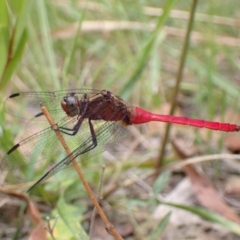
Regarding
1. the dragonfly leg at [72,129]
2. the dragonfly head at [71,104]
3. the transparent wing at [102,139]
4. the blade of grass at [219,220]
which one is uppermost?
the dragonfly head at [71,104]

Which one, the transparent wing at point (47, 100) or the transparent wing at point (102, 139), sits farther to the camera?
the transparent wing at point (47, 100)

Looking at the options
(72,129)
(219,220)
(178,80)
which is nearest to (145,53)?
(178,80)

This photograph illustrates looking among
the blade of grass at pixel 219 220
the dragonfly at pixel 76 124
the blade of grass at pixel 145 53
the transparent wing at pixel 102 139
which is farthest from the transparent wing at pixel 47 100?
the blade of grass at pixel 219 220

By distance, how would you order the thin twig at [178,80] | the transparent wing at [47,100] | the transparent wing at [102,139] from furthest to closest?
1. the thin twig at [178,80]
2. the transparent wing at [47,100]
3. the transparent wing at [102,139]

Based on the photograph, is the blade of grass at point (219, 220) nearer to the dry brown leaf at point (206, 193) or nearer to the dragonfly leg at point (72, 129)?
the dry brown leaf at point (206, 193)

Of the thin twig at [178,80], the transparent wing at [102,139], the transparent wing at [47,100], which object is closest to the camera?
the transparent wing at [102,139]

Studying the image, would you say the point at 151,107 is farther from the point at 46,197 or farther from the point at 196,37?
the point at 46,197

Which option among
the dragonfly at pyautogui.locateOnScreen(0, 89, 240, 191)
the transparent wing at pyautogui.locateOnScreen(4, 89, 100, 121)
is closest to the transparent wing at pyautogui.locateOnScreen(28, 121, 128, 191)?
the dragonfly at pyautogui.locateOnScreen(0, 89, 240, 191)
